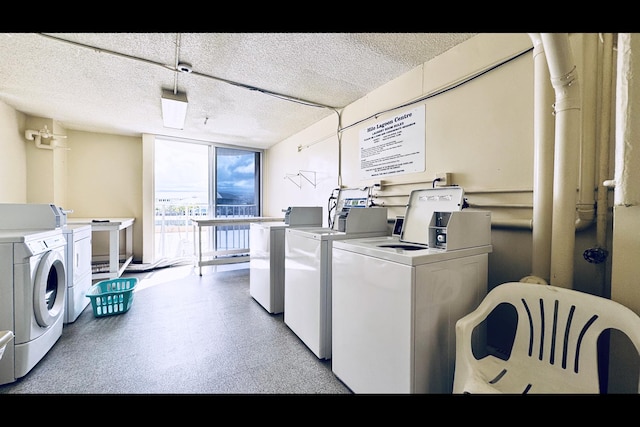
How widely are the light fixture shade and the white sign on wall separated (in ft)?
6.75

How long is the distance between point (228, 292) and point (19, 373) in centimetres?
186

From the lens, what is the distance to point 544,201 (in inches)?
50.6

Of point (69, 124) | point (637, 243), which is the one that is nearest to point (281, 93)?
point (637, 243)

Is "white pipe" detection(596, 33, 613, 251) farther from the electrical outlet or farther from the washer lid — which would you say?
the electrical outlet

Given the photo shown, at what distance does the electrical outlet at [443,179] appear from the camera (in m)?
1.89

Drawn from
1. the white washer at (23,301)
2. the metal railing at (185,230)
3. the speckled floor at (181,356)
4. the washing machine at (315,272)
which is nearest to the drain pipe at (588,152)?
the washing machine at (315,272)

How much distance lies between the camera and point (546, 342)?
107cm

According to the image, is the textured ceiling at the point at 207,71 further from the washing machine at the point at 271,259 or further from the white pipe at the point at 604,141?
the washing machine at the point at 271,259

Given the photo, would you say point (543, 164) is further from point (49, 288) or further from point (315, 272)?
point (49, 288)

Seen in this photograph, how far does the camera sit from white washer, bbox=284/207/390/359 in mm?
1820

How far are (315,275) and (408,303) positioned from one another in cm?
84

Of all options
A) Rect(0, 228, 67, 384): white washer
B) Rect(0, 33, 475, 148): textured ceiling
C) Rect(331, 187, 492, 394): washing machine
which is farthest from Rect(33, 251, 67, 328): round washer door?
Rect(331, 187, 492, 394): washing machine

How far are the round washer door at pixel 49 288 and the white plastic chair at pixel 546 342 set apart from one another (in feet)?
8.54
